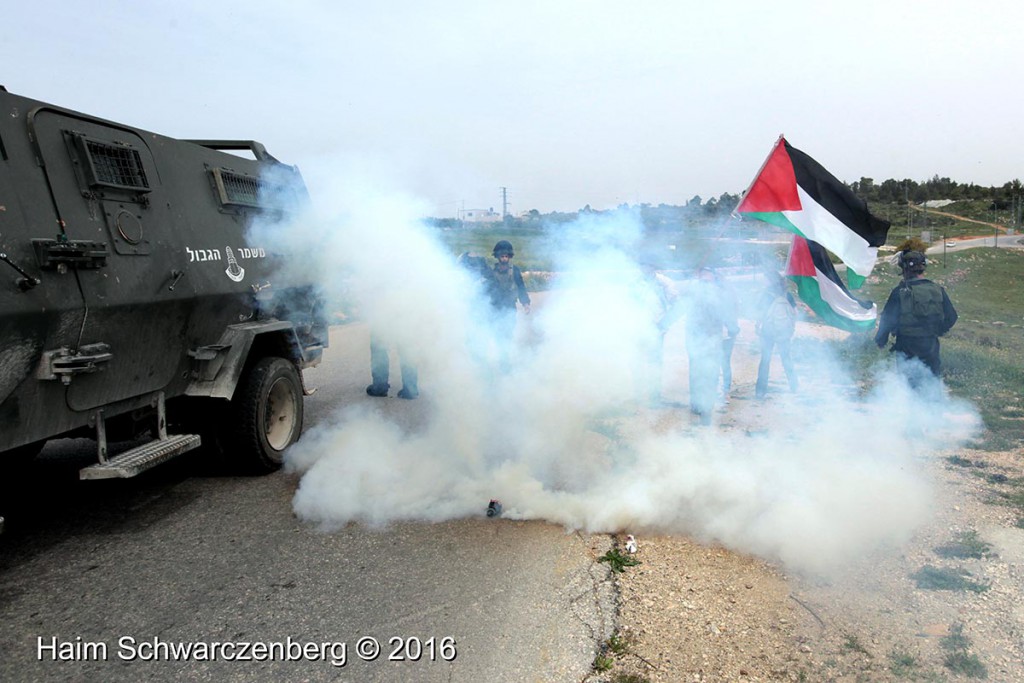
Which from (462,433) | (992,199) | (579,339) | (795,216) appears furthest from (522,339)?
(992,199)

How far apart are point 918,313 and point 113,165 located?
7.18 meters

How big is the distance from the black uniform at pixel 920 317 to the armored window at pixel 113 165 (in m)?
6.81

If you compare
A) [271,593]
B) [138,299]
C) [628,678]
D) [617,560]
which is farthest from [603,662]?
[138,299]

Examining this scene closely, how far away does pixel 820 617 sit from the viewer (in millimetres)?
3549

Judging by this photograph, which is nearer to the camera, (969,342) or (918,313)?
(918,313)

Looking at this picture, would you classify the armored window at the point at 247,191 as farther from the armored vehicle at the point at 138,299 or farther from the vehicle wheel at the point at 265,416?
the vehicle wheel at the point at 265,416

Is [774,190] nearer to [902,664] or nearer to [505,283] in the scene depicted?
[505,283]

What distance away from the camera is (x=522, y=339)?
6535 mm

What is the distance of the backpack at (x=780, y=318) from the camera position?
26.8 feet

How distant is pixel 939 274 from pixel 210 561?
26728 mm

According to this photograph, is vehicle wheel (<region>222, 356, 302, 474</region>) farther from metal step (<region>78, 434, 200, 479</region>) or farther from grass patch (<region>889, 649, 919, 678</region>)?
grass patch (<region>889, 649, 919, 678</region>)

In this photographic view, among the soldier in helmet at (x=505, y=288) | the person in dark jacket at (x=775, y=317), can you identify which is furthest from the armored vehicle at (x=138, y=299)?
the person in dark jacket at (x=775, y=317)

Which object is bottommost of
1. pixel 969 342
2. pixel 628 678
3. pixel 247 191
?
pixel 969 342

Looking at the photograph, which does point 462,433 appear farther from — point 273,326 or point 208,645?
point 208,645
